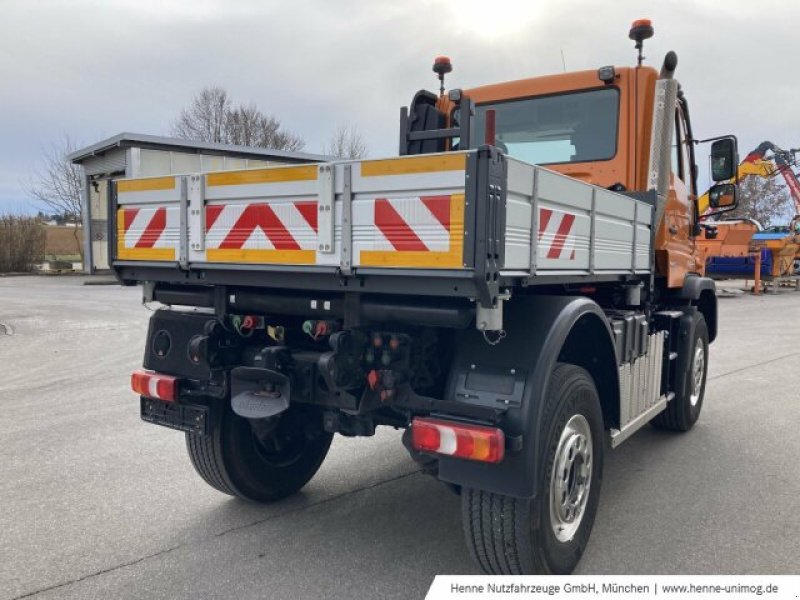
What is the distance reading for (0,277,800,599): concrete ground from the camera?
3.17m

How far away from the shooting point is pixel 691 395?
5.73 meters

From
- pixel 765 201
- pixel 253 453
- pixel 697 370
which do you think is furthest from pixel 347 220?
pixel 765 201

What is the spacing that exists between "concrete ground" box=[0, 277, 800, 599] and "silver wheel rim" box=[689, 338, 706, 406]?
1.04 feet

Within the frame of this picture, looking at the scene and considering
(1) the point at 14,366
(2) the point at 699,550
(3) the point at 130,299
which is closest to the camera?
(2) the point at 699,550

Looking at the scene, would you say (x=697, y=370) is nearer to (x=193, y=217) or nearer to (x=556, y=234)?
(x=556, y=234)

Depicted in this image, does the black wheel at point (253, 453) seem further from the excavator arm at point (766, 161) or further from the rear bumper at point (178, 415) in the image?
the excavator arm at point (766, 161)

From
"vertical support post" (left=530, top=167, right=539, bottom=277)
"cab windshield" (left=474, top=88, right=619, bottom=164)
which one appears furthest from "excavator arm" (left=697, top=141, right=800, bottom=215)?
"vertical support post" (left=530, top=167, right=539, bottom=277)

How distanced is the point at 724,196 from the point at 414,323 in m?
4.03

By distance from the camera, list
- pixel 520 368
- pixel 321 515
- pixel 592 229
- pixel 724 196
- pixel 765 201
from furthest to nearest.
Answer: pixel 765 201, pixel 724 196, pixel 321 515, pixel 592 229, pixel 520 368

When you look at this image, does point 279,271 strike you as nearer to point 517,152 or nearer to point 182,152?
point 517,152

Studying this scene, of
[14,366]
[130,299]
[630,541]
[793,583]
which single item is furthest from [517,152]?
[130,299]

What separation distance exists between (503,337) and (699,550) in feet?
5.38

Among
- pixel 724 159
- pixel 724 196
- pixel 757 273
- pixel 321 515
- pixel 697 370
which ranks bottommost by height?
pixel 321 515

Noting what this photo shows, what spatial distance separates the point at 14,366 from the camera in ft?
28.7
